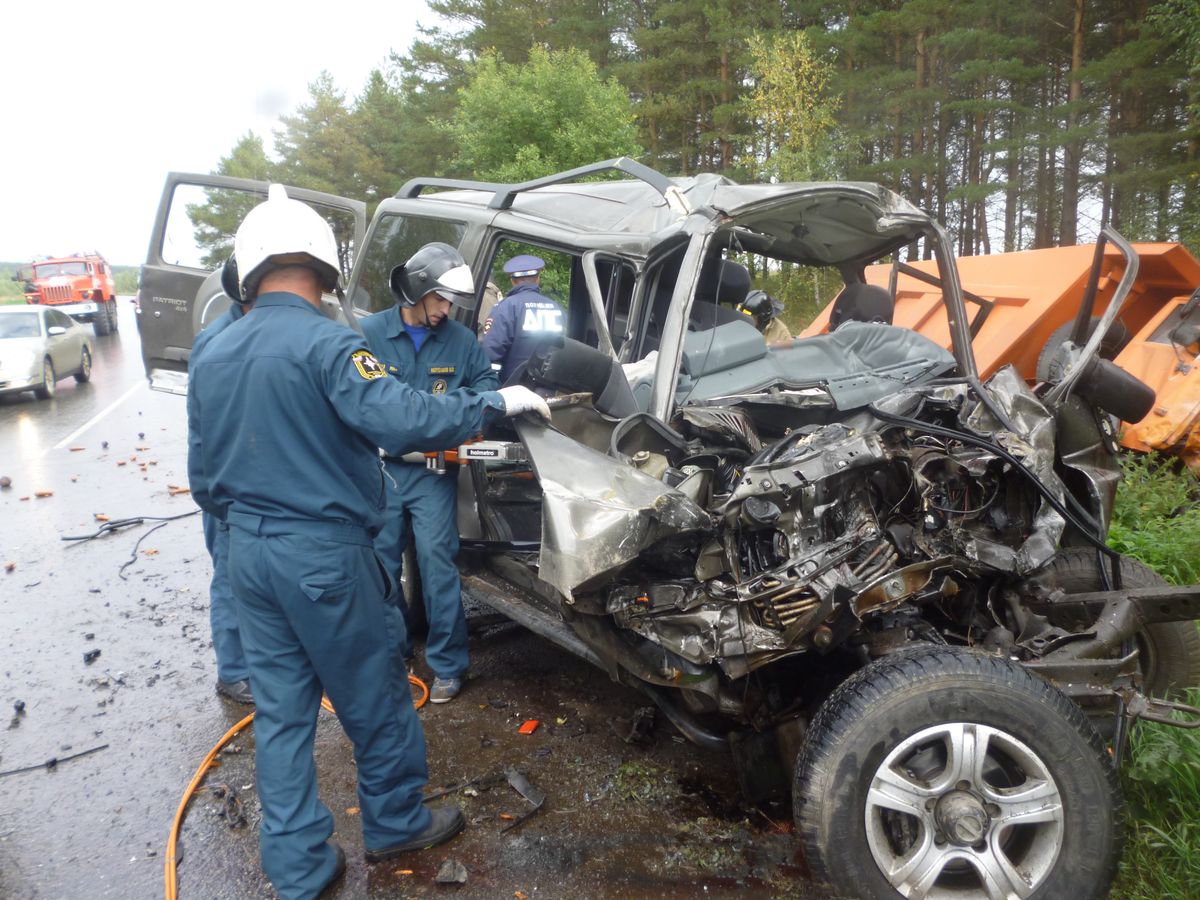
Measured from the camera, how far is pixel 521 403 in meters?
2.97

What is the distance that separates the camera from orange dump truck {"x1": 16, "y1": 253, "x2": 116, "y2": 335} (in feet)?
80.1

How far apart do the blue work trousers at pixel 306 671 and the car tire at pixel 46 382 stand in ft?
42.6

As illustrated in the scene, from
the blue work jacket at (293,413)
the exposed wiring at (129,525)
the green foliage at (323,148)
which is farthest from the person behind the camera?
the green foliage at (323,148)

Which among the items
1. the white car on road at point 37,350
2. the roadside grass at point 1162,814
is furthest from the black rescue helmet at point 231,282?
the white car on road at point 37,350

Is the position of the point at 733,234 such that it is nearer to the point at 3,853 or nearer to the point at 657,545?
the point at 657,545

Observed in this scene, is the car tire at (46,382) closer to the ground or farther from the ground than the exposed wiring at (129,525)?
farther from the ground

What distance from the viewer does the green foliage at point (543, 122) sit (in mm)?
15414

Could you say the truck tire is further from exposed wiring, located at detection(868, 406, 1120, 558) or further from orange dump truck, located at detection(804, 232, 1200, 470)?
exposed wiring, located at detection(868, 406, 1120, 558)

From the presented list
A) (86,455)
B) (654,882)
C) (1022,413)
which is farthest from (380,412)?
(86,455)

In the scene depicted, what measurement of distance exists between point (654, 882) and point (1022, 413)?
7.08 ft

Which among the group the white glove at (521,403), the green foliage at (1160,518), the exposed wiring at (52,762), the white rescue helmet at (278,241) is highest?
the white rescue helmet at (278,241)

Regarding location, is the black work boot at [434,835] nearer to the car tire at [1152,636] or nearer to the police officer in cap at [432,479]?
the police officer in cap at [432,479]

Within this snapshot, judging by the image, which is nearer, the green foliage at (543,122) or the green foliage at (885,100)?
the green foliage at (543,122)

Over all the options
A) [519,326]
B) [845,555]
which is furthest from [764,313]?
[845,555]
